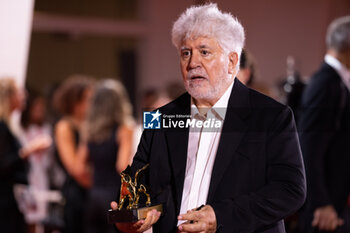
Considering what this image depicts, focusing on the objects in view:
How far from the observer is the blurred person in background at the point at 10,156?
13.6 ft

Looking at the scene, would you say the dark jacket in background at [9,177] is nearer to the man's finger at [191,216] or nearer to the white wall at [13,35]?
the white wall at [13,35]

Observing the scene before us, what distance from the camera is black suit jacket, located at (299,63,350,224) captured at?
2.62 meters

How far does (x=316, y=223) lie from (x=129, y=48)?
631 centimetres

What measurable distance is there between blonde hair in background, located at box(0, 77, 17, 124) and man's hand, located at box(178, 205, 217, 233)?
8.69 ft

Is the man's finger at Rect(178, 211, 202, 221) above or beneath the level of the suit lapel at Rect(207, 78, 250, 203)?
beneath

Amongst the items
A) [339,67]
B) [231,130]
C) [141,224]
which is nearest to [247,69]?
[339,67]

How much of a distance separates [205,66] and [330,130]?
100cm

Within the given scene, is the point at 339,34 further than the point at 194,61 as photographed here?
Yes

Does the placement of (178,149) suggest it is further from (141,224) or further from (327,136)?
(327,136)

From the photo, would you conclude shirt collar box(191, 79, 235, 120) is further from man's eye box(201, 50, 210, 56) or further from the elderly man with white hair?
man's eye box(201, 50, 210, 56)

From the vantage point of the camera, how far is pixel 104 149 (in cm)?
429

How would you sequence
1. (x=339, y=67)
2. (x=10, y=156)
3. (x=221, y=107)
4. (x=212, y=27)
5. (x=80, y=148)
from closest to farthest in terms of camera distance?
(x=212, y=27)
(x=221, y=107)
(x=339, y=67)
(x=10, y=156)
(x=80, y=148)

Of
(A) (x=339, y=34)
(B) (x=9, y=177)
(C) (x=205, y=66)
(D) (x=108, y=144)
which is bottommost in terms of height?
(B) (x=9, y=177)

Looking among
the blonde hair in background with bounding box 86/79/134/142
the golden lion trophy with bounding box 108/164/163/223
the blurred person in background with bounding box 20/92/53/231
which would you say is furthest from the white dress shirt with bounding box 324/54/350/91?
the blurred person in background with bounding box 20/92/53/231
